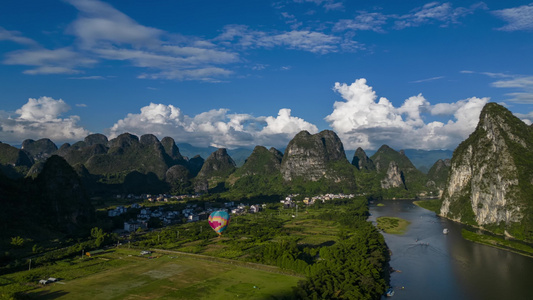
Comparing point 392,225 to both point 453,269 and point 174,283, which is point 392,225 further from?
point 174,283

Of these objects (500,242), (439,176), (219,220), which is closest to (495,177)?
(500,242)

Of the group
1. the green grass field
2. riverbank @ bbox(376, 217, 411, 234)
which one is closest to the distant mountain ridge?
riverbank @ bbox(376, 217, 411, 234)

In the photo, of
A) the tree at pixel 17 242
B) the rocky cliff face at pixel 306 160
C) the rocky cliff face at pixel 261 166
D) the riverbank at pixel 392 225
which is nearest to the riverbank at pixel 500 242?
the riverbank at pixel 392 225

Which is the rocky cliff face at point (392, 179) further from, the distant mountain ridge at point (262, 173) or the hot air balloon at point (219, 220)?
the hot air balloon at point (219, 220)

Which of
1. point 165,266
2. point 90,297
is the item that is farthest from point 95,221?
point 90,297

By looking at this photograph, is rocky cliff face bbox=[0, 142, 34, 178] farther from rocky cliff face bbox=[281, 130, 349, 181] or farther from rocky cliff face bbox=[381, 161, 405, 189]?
rocky cliff face bbox=[381, 161, 405, 189]
